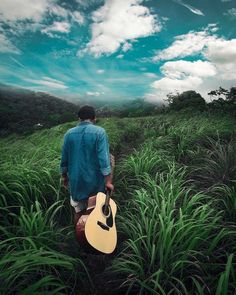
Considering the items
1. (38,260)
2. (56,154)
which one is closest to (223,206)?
(38,260)

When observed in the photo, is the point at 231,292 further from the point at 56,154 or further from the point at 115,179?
the point at 56,154

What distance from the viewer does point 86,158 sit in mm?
3305

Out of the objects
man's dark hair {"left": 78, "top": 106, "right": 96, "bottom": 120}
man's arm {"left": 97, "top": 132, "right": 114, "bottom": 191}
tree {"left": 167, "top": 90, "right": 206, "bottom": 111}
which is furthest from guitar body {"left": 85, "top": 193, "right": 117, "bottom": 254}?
tree {"left": 167, "top": 90, "right": 206, "bottom": 111}

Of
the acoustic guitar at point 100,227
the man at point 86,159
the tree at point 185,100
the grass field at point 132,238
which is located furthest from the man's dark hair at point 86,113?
the tree at point 185,100

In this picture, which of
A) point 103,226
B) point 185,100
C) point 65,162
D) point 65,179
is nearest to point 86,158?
point 65,162

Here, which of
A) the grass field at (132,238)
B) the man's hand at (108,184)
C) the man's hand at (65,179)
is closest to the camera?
the grass field at (132,238)

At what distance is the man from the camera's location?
326cm

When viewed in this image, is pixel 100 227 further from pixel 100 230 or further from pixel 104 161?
pixel 104 161

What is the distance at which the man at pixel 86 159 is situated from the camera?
326cm

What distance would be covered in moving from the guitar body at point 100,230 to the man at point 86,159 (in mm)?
405

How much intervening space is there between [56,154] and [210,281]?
4072 mm

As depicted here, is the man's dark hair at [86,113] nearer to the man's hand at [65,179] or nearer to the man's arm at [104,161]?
the man's arm at [104,161]

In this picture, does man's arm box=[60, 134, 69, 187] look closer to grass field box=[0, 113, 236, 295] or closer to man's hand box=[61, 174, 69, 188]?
man's hand box=[61, 174, 69, 188]

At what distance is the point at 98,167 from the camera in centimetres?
338
